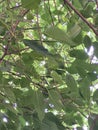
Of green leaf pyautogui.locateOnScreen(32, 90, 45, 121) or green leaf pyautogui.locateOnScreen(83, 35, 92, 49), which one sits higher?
green leaf pyautogui.locateOnScreen(83, 35, 92, 49)

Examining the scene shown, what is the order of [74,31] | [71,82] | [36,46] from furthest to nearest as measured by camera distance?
[71,82] < [74,31] < [36,46]

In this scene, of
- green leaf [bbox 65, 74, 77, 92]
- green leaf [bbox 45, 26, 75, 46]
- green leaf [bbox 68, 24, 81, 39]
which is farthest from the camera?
green leaf [bbox 65, 74, 77, 92]

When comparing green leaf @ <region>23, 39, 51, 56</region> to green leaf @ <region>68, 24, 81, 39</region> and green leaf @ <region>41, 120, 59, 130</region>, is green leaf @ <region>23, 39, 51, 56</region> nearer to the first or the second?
green leaf @ <region>68, 24, 81, 39</region>

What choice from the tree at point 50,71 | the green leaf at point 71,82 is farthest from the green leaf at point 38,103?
the green leaf at point 71,82

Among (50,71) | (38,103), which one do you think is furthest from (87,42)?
(38,103)

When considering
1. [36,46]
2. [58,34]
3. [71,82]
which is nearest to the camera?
[58,34]

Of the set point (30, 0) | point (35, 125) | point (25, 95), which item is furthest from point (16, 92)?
point (30, 0)

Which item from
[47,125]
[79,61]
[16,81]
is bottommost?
[47,125]

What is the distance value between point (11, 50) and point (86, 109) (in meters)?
0.41

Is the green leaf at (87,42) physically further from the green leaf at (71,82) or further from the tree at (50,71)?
the green leaf at (71,82)

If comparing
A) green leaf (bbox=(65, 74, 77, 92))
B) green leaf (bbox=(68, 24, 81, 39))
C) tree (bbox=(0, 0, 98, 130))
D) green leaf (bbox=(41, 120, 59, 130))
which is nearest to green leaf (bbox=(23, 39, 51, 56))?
tree (bbox=(0, 0, 98, 130))

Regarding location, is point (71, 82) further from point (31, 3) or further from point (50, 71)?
point (31, 3)

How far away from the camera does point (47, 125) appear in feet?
3.76

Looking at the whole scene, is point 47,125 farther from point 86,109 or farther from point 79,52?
point 79,52
